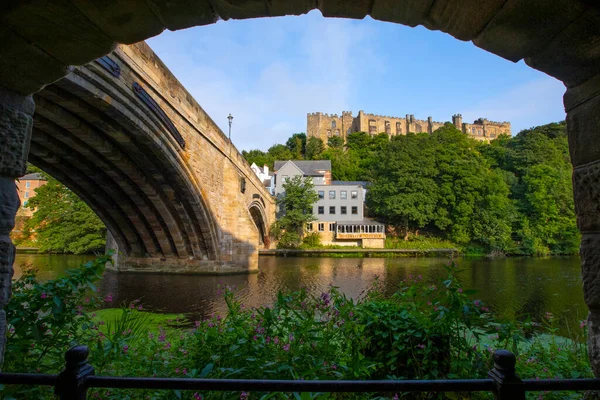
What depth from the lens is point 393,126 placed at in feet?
231

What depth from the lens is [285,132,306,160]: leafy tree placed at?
209 ft

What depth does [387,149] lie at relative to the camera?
125ft

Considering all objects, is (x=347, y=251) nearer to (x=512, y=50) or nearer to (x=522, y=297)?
(x=522, y=297)

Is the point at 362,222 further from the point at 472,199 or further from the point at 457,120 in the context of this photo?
the point at 457,120

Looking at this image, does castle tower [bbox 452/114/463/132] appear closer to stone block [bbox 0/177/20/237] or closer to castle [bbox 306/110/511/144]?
castle [bbox 306/110/511/144]

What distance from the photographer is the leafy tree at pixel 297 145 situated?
63688 millimetres

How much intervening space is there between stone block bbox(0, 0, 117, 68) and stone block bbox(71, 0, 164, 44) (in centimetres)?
6

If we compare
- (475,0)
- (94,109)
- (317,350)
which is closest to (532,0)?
(475,0)

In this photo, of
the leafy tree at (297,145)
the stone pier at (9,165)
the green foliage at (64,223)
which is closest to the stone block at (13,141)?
the stone pier at (9,165)

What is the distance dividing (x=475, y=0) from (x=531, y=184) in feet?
134

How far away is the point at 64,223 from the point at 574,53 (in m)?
31.8

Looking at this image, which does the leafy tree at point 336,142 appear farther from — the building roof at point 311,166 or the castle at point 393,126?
the building roof at point 311,166

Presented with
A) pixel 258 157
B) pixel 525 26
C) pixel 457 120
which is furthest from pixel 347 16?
pixel 457 120

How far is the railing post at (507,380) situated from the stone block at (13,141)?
99.7 inches
